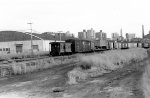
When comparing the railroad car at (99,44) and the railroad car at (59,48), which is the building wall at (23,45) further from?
the railroad car at (59,48)

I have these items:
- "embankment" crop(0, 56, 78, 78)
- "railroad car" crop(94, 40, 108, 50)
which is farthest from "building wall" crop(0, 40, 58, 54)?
"embankment" crop(0, 56, 78, 78)

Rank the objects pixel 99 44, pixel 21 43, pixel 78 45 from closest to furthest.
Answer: pixel 78 45, pixel 21 43, pixel 99 44

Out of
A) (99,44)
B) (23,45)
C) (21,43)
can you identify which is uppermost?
(21,43)

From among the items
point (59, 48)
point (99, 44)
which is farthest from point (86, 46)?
point (99, 44)

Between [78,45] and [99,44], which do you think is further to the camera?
[99,44]

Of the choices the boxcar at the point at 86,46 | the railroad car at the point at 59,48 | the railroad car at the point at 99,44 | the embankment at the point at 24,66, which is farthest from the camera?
the railroad car at the point at 99,44

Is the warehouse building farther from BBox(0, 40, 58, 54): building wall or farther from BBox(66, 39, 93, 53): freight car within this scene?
BBox(66, 39, 93, 53): freight car

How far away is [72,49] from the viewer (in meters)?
45.7

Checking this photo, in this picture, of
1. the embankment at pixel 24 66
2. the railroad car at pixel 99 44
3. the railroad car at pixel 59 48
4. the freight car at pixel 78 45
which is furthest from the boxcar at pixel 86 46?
the embankment at pixel 24 66

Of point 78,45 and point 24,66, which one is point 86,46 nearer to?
point 78,45

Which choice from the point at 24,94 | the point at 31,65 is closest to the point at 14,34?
the point at 31,65

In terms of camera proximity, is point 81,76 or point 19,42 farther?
point 19,42

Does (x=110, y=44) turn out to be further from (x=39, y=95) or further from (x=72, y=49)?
(x=39, y=95)

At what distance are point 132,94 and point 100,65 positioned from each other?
39.5 feet
